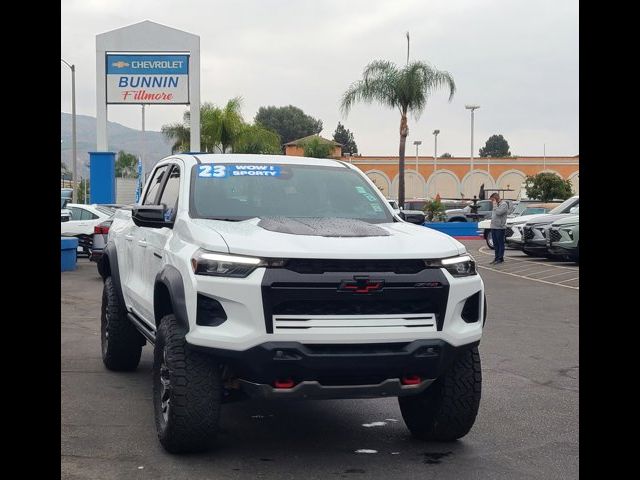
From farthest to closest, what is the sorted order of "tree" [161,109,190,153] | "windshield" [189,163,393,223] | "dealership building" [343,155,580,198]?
"dealership building" [343,155,580,198] < "tree" [161,109,190,153] < "windshield" [189,163,393,223]

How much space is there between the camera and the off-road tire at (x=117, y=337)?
7.98 metres

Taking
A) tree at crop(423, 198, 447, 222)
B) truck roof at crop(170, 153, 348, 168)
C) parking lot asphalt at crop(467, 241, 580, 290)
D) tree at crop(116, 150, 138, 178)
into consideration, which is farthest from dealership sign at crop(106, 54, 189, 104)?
tree at crop(116, 150, 138, 178)

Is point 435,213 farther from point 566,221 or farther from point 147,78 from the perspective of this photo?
point 566,221

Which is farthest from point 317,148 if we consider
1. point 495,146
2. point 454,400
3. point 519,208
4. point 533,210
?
point 495,146

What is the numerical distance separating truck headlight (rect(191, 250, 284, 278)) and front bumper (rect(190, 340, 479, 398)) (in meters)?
0.43

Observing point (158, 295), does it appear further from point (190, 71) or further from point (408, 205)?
point (408, 205)

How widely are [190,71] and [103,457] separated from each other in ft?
87.5

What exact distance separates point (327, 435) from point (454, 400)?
966 mm

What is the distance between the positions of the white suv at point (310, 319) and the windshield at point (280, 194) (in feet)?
0.73

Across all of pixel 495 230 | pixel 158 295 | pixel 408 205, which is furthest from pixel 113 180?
pixel 158 295

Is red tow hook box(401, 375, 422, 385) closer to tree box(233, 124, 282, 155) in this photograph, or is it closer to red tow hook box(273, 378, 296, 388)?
red tow hook box(273, 378, 296, 388)

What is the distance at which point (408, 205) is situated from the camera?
47.8m

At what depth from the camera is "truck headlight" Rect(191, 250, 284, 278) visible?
5102mm

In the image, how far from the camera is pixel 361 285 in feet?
16.8
